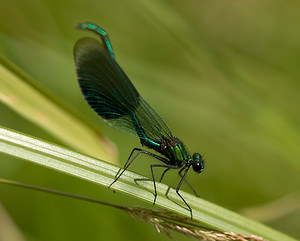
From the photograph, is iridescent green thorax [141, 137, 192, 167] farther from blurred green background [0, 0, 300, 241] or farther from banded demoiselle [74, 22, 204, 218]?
blurred green background [0, 0, 300, 241]

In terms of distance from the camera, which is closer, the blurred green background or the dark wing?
the dark wing

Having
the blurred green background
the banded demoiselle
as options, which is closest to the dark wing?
the banded demoiselle

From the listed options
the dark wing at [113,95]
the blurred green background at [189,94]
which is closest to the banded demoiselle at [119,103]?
the dark wing at [113,95]

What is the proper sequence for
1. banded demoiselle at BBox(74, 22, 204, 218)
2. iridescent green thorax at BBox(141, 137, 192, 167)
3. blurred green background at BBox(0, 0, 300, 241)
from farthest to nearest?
blurred green background at BBox(0, 0, 300, 241) < iridescent green thorax at BBox(141, 137, 192, 167) < banded demoiselle at BBox(74, 22, 204, 218)

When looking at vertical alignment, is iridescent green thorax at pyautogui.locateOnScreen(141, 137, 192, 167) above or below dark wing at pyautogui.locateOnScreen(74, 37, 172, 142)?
below

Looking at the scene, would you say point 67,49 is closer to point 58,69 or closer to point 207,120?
point 58,69

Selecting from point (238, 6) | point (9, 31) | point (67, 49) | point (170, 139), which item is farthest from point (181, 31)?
point (238, 6)

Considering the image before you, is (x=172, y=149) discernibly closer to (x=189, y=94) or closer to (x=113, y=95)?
(x=113, y=95)
